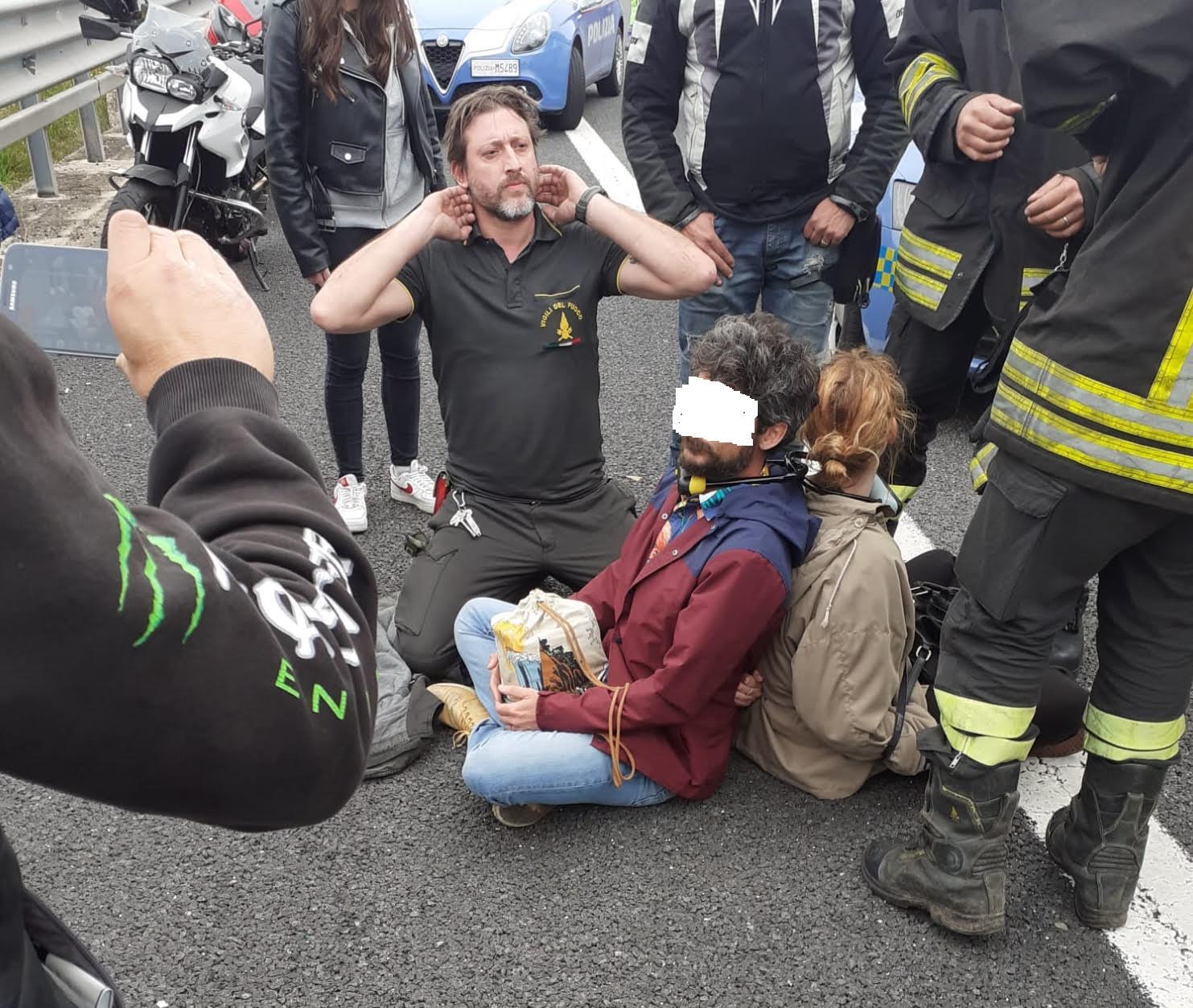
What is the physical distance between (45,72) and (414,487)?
462cm

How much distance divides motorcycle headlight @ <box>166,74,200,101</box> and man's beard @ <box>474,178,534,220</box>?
3200 mm

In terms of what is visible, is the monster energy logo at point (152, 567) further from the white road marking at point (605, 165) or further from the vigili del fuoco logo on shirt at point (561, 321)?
the white road marking at point (605, 165)

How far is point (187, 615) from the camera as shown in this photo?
75 centimetres

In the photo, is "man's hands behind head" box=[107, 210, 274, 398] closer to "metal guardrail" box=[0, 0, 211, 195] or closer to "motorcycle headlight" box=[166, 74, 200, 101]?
"motorcycle headlight" box=[166, 74, 200, 101]

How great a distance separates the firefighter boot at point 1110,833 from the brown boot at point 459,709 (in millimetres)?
1429

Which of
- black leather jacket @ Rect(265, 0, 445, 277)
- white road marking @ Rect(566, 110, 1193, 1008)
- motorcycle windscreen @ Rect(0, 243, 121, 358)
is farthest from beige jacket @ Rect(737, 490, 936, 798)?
black leather jacket @ Rect(265, 0, 445, 277)

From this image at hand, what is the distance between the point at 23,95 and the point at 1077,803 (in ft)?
21.6

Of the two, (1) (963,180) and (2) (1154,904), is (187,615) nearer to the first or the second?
(2) (1154,904)

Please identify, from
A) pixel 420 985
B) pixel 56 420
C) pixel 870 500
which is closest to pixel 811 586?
pixel 870 500

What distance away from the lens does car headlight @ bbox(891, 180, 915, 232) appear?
4543 millimetres

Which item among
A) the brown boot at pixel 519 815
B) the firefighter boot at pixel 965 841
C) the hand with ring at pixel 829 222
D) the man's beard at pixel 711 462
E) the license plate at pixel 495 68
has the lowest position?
the license plate at pixel 495 68

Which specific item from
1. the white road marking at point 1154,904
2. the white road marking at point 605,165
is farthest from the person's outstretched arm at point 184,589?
the white road marking at point 605,165

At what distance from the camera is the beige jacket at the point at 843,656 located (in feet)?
8.50

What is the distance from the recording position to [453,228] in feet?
11.4
